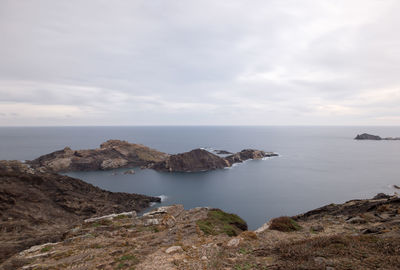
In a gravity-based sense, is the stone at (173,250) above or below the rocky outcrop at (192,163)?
above

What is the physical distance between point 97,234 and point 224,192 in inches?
2178

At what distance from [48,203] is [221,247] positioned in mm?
47244

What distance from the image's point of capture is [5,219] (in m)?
30.9

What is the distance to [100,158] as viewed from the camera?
354 feet

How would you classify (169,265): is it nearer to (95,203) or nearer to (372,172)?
(95,203)

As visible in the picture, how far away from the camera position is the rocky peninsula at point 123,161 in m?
100

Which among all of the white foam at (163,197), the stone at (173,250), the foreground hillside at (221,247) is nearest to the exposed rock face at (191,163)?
the white foam at (163,197)

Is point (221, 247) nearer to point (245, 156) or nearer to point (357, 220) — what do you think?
point (357, 220)

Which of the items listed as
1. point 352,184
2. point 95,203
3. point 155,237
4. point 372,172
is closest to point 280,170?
point 352,184

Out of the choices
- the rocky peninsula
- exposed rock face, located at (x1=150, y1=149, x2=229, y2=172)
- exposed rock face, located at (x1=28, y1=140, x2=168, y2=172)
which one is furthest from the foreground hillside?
exposed rock face, located at (x1=28, y1=140, x2=168, y2=172)

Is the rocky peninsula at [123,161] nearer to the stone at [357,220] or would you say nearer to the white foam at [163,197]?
the white foam at [163,197]

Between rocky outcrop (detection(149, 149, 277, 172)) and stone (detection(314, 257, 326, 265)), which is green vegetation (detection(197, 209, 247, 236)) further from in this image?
rocky outcrop (detection(149, 149, 277, 172))

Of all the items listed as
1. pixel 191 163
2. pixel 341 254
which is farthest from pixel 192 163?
pixel 341 254

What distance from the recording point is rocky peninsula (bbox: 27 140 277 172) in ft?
329
